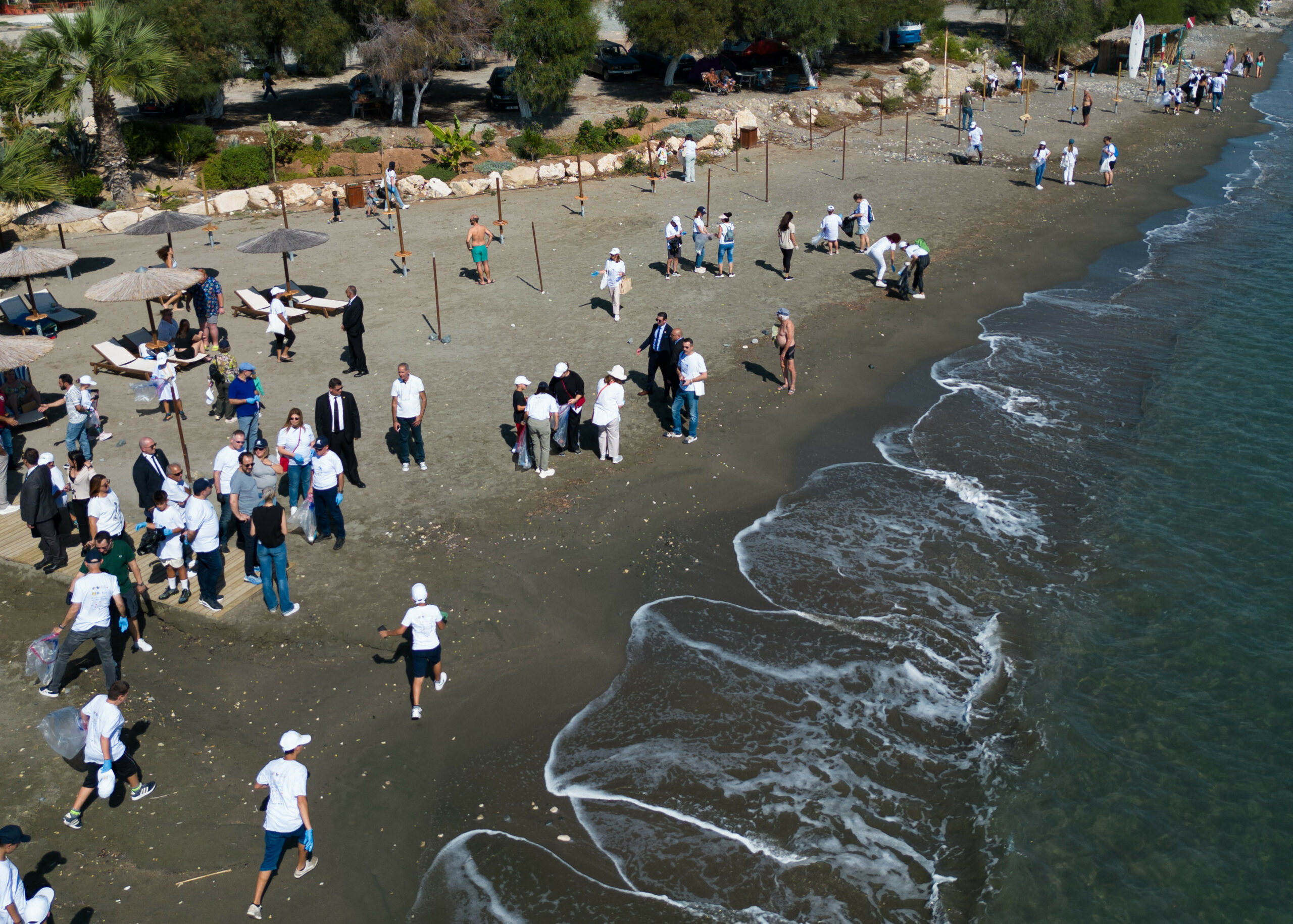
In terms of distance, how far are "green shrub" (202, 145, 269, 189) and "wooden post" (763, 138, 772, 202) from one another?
1623 centimetres

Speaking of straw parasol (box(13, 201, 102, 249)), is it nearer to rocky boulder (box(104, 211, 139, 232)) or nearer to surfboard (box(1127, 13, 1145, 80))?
rocky boulder (box(104, 211, 139, 232))

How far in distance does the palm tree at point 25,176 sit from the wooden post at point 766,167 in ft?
62.3

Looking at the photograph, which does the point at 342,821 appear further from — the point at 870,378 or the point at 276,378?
the point at 870,378

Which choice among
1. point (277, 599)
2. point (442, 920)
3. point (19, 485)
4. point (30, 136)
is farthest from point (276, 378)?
point (30, 136)

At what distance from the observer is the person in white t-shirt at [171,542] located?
1173 cm

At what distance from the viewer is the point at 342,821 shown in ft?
30.8

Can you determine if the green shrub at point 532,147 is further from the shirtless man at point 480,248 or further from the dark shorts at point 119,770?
the dark shorts at point 119,770

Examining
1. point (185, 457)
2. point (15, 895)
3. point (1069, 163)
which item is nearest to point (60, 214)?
point (185, 457)

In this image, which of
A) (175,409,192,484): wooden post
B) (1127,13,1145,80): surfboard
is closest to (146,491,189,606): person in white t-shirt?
(175,409,192,484): wooden post

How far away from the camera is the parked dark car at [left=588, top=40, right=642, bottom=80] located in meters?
45.0

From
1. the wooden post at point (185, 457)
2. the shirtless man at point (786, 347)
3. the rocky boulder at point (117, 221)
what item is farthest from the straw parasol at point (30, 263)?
the shirtless man at point (786, 347)

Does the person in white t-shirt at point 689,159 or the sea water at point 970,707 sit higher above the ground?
the person in white t-shirt at point 689,159

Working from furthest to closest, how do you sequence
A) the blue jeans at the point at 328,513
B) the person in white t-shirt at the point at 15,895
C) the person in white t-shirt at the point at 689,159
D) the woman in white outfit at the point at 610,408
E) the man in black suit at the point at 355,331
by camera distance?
the person in white t-shirt at the point at 689,159 < the man in black suit at the point at 355,331 < the woman in white outfit at the point at 610,408 < the blue jeans at the point at 328,513 < the person in white t-shirt at the point at 15,895

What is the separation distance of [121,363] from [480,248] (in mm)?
7827
